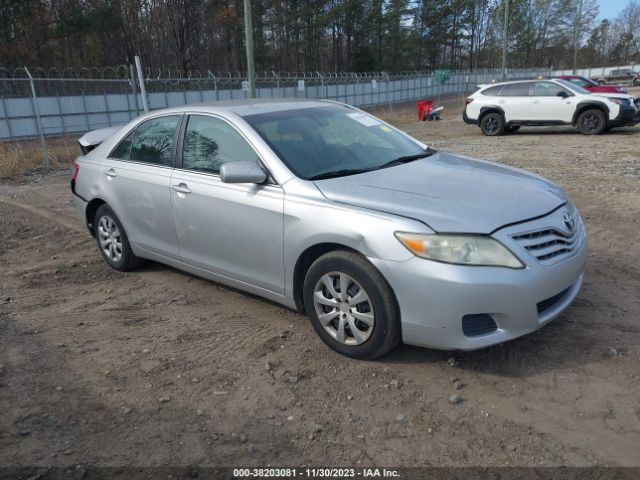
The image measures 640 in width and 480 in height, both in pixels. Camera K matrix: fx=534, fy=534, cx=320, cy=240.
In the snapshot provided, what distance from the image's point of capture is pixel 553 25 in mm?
74875

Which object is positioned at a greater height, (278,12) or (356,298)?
(278,12)

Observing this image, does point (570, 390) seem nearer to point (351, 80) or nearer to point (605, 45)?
point (351, 80)

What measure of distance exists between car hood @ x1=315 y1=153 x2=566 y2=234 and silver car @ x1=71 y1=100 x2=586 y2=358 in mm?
13

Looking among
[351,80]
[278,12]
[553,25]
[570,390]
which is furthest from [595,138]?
[553,25]

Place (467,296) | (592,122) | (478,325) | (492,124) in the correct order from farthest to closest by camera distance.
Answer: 1. (492,124)
2. (592,122)
3. (478,325)
4. (467,296)

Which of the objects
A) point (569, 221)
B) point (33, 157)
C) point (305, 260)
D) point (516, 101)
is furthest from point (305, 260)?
point (516, 101)

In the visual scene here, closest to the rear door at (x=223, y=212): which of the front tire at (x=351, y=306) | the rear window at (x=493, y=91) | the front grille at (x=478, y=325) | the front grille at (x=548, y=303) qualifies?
the front tire at (x=351, y=306)

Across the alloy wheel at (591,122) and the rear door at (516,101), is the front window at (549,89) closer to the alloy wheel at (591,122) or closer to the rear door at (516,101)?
the rear door at (516,101)

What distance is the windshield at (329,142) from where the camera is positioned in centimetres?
377

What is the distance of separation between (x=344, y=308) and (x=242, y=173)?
3.69 ft

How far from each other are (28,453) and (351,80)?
110 feet

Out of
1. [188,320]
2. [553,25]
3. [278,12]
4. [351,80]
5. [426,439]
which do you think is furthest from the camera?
[553,25]

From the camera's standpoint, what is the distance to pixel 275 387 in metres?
3.22

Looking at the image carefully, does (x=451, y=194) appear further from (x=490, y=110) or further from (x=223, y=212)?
(x=490, y=110)
